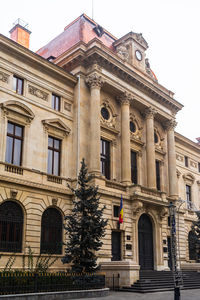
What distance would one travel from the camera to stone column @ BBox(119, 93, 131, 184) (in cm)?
3130

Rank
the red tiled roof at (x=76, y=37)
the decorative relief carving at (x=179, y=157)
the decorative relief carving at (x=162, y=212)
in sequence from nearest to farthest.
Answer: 1. the decorative relief carving at (x=162, y=212)
2. the red tiled roof at (x=76, y=37)
3. the decorative relief carving at (x=179, y=157)

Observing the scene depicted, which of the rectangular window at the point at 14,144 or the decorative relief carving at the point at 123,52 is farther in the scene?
the decorative relief carving at the point at 123,52

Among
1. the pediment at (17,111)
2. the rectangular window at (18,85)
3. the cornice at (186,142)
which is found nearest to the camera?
the pediment at (17,111)

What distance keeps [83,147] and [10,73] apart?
783 cm

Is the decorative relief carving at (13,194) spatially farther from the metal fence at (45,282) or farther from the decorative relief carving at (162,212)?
the decorative relief carving at (162,212)

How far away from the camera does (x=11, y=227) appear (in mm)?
24188

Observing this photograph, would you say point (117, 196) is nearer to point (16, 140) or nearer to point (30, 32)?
point (16, 140)

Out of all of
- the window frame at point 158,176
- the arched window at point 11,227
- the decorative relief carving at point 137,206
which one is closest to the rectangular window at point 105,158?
the decorative relief carving at point 137,206

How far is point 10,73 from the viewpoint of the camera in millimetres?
26594

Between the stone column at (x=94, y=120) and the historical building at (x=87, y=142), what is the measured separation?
0.26 ft

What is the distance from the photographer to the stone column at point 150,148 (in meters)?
33.9

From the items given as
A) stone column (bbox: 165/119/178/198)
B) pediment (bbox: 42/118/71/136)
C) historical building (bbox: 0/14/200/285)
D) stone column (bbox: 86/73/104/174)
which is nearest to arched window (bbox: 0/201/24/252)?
historical building (bbox: 0/14/200/285)

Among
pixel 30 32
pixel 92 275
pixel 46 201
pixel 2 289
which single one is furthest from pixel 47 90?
pixel 2 289

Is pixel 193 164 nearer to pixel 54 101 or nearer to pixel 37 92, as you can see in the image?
pixel 54 101
